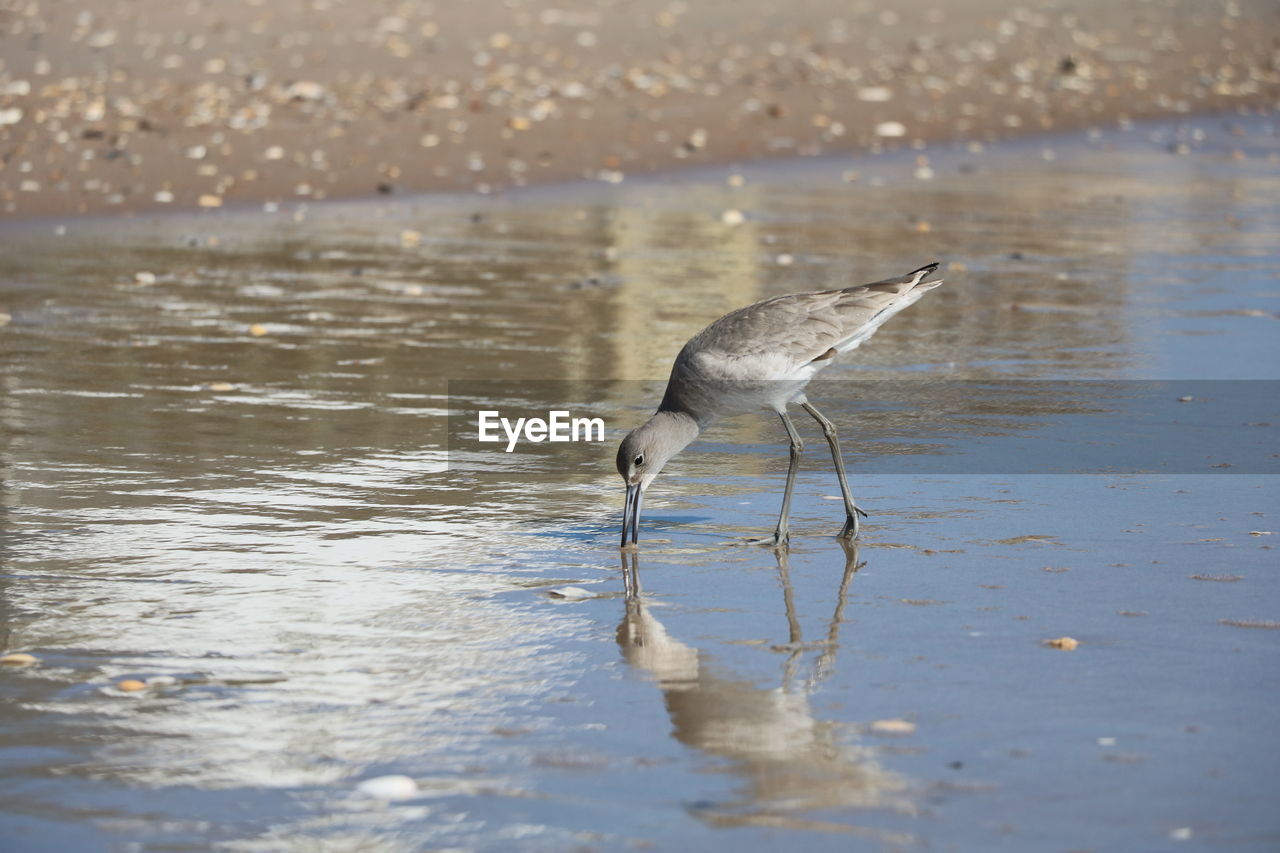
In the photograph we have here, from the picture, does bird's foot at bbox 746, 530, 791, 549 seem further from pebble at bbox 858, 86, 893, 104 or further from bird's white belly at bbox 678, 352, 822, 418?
pebble at bbox 858, 86, 893, 104

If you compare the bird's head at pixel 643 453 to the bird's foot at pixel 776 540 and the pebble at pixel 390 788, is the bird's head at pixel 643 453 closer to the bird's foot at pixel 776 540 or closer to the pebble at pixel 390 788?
the bird's foot at pixel 776 540

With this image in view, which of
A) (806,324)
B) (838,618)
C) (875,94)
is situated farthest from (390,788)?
(875,94)

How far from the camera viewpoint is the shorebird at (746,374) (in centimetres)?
641

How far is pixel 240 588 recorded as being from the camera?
6.00m

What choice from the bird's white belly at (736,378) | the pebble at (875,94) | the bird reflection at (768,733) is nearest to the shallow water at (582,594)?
the bird reflection at (768,733)

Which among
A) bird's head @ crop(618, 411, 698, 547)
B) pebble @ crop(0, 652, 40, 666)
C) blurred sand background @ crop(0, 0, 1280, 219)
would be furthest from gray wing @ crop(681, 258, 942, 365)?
blurred sand background @ crop(0, 0, 1280, 219)

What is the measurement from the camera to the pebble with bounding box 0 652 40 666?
5289 mm

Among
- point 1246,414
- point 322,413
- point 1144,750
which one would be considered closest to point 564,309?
point 322,413

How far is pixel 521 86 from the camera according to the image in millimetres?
20469

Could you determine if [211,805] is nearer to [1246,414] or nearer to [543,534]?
[543,534]

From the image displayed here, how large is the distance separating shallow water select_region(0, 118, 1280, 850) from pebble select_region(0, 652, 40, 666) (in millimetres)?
66

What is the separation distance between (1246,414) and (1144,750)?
4352 mm

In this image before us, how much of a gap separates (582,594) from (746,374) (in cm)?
105

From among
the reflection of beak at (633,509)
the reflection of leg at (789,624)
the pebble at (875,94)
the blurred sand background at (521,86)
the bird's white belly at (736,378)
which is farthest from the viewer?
the pebble at (875,94)
